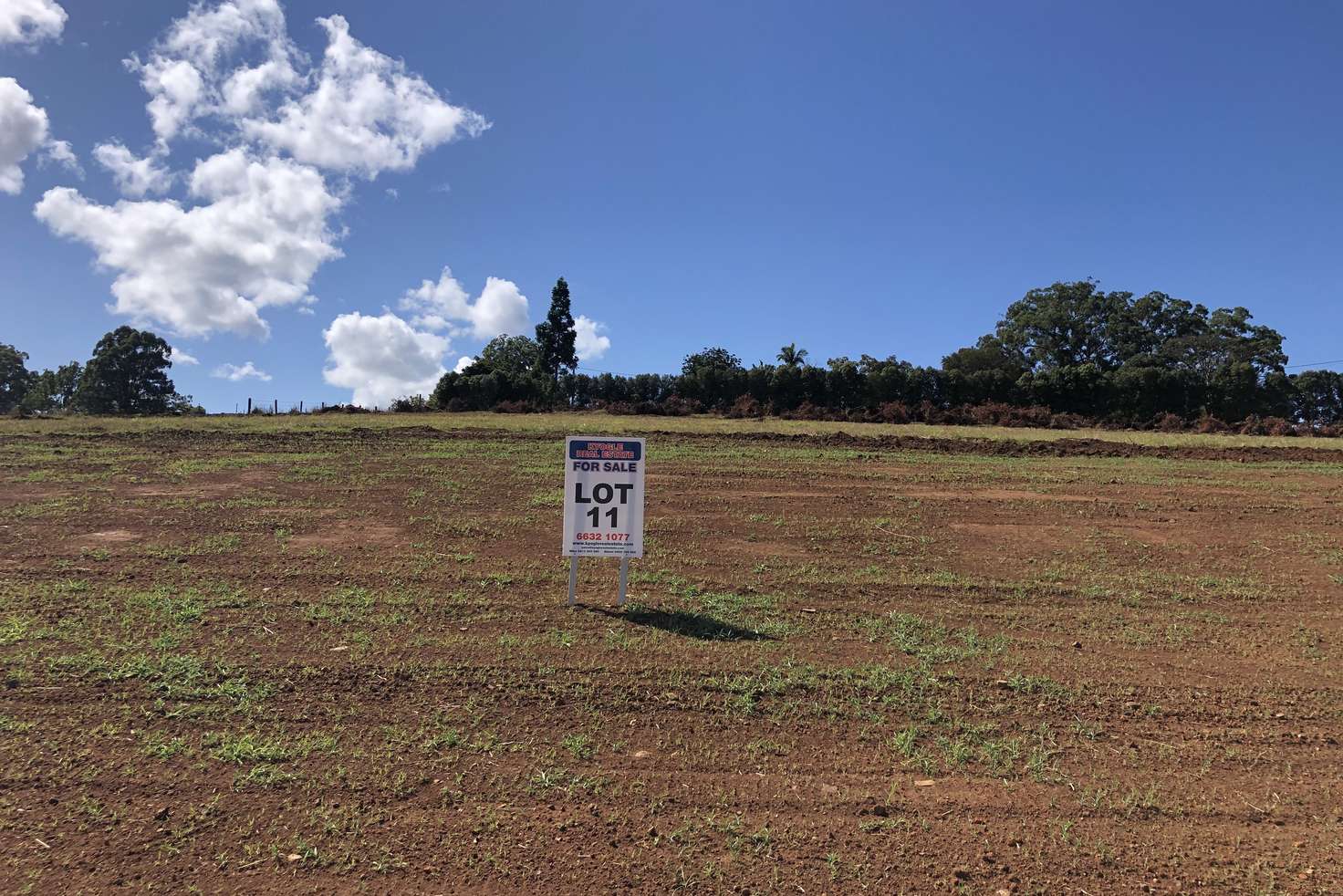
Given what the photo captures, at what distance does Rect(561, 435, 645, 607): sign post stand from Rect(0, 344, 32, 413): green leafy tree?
90.6 metres

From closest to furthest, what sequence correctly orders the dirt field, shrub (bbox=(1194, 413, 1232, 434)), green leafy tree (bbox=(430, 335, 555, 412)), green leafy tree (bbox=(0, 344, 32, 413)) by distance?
1. the dirt field
2. shrub (bbox=(1194, 413, 1232, 434))
3. green leafy tree (bbox=(430, 335, 555, 412))
4. green leafy tree (bbox=(0, 344, 32, 413))

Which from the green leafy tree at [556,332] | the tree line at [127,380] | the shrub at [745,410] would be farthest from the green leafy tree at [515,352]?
the shrub at [745,410]

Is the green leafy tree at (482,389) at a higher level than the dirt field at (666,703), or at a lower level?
higher

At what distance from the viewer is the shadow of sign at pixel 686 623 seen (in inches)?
267

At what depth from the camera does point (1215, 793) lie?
4.51 metres

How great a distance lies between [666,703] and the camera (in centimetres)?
542

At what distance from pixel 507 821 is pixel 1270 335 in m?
85.7

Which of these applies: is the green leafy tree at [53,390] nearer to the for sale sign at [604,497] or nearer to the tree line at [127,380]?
the tree line at [127,380]

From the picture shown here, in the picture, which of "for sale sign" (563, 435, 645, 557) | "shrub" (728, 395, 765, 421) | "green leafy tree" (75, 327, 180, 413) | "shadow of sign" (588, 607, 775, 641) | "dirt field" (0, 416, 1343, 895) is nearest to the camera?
"dirt field" (0, 416, 1343, 895)

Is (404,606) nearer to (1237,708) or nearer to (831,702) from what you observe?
(831,702)

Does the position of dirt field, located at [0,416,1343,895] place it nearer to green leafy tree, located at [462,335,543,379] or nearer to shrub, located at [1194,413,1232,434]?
shrub, located at [1194,413,1232,434]


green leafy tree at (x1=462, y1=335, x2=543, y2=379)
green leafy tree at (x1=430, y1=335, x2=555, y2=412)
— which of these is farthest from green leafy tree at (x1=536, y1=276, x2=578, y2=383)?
green leafy tree at (x1=430, y1=335, x2=555, y2=412)

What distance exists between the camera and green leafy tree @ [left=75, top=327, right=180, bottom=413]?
60.6 metres

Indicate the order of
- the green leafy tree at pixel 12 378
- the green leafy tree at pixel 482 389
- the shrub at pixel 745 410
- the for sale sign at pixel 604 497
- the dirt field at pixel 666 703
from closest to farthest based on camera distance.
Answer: the dirt field at pixel 666 703
the for sale sign at pixel 604 497
the shrub at pixel 745 410
the green leafy tree at pixel 482 389
the green leafy tree at pixel 12 378
